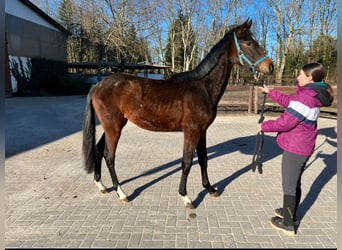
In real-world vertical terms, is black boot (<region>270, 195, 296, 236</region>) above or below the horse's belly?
below

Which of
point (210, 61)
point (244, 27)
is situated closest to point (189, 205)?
point (210, 61)

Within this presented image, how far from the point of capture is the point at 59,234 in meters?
2.48

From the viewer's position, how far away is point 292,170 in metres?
2.39

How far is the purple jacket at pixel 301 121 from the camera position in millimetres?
2188

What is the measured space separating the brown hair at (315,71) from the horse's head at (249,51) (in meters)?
0.58

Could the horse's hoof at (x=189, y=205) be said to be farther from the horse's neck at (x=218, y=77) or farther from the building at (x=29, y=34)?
the building at (x=29, y=34)

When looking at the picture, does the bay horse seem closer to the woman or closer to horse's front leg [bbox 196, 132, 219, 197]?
horse's front leg [bbox 196, 132, 219, 197]

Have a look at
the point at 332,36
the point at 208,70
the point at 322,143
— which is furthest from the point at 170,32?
the point at 208,70

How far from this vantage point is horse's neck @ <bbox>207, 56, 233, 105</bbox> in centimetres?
304

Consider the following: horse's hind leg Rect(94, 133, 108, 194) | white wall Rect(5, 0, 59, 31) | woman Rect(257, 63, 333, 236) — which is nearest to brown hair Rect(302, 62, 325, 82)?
woman Rect(257, 63, 333, 236)

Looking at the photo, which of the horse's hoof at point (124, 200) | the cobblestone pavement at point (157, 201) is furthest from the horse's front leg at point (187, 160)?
the horse's hoof at point (124, 200)

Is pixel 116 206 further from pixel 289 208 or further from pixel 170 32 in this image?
pixel 170 32

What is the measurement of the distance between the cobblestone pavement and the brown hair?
5.04ft

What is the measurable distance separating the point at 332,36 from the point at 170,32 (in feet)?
56.2
